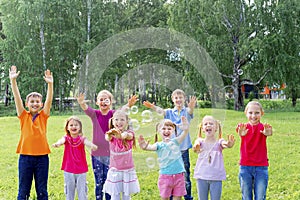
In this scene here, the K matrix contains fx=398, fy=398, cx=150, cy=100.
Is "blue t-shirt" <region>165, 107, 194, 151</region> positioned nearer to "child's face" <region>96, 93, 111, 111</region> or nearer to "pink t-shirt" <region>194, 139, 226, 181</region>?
"pink t-shirt" <region>194, 139, 226, 181</region>

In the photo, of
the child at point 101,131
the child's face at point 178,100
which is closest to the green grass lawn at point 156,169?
the child at point 101,131

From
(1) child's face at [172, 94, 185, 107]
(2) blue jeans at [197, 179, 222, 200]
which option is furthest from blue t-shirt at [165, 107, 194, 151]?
(2) blue jeans at [197, 179, 222, 200]

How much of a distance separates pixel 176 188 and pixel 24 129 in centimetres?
176

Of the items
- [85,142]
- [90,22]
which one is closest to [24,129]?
[85,142]

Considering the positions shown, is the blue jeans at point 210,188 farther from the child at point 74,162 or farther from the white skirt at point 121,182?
the child at point 74,162

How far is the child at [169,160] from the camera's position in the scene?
4055mm

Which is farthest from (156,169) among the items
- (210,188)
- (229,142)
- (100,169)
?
(229,142)

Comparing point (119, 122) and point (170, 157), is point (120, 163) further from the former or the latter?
point (170, 157)

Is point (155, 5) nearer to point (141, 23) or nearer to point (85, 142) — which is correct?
point (141, 23)

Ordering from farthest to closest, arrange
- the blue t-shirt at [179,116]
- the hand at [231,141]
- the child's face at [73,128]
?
the blue t-shirt at [179,116], the child's face at [73,128], the hand at [231,141]

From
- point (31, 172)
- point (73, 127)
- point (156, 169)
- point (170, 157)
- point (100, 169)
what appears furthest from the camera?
point (156, 169)

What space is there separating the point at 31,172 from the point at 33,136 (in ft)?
1.26

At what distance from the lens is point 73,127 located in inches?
172

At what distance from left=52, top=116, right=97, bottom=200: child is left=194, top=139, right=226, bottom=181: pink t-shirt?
1.14 m
